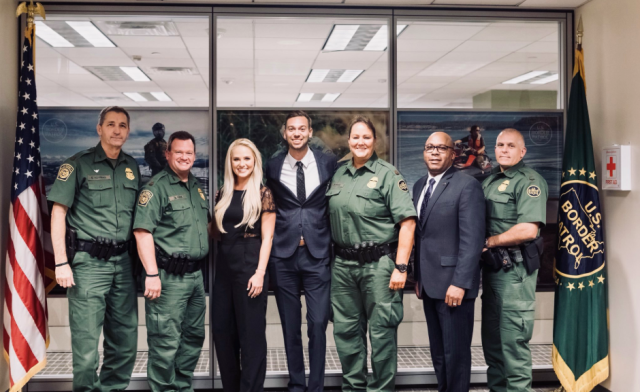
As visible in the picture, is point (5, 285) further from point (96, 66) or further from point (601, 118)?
point (601, 118)

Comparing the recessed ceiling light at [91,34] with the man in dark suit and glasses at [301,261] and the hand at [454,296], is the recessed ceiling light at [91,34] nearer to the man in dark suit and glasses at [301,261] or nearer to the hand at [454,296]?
the man in dark suit and glasses at [301,261]

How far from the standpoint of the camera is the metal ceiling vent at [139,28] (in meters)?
3.83

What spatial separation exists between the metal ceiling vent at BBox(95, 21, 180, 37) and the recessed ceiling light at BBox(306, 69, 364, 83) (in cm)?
106

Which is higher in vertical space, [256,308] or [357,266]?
[357,266]

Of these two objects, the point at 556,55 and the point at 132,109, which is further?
the point at 556,55

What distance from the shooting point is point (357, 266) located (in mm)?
3320

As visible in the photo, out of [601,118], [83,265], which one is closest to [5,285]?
[83,265]

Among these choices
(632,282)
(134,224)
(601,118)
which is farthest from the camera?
(601,118)

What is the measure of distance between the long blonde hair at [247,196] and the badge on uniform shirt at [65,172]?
958 millimetres

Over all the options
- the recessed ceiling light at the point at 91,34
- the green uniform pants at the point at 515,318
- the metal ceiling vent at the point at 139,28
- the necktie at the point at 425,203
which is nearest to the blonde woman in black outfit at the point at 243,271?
the necktie at the point at 425,203

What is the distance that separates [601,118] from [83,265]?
3721 mm

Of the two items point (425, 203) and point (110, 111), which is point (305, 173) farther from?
point (110, 111)

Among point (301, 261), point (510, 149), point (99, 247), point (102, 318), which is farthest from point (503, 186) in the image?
point (102, 318)

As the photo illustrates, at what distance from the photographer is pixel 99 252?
3.26 m
